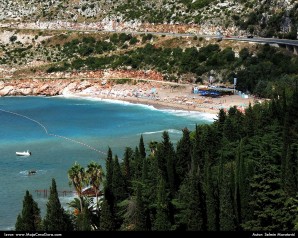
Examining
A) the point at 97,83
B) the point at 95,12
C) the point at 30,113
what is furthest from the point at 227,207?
the point at 95,12

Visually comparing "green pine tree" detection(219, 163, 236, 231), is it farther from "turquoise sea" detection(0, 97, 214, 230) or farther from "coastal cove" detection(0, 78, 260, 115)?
"coastal cove" detection(0, 78, 260, 115)

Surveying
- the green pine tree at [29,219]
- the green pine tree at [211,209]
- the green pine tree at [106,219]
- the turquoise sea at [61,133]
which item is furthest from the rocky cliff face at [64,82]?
the green pine tree at [211,209]

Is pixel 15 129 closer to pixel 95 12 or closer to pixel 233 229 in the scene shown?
pixel 233 229

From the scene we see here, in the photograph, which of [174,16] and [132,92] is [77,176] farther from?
[174,16]

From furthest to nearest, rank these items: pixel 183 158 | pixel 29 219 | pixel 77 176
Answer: pixel 183 158 < pixel 77 176 < pixel 29 219

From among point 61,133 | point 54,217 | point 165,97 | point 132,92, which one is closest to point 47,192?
point 54,217
